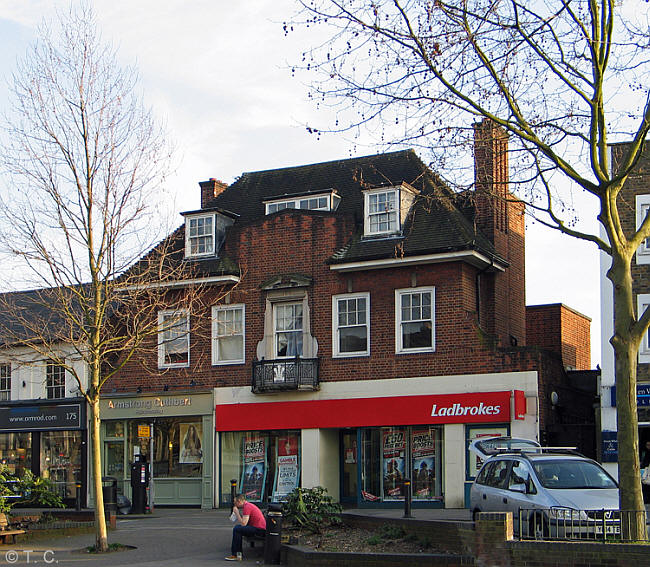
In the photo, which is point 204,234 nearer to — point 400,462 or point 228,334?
point 228,334

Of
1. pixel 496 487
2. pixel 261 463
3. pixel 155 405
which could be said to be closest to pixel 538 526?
pixel 496 487

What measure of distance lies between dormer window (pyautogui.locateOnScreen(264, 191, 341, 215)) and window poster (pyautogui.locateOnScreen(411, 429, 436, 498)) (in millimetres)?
7430

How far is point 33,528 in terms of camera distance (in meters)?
20.7

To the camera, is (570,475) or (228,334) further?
(228,334)

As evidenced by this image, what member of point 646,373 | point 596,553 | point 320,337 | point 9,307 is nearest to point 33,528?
point 9,307

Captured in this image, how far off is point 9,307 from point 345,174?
44.3ft

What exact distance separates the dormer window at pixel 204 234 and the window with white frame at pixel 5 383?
896 cm

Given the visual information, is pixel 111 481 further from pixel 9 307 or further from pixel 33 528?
pixel 9 307

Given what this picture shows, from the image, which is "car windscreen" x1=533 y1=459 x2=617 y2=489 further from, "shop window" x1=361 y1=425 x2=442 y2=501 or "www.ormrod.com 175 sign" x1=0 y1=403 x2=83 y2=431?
"www.ormrod.com 175 sign" x1=0 y1=403 x2=83 y2=431

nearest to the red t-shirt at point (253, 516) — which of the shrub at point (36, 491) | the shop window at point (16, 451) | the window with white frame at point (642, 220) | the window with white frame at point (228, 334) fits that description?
the shrub at point (36, 491)

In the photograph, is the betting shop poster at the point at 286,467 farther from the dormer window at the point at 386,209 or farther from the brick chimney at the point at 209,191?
the brick chimney at the point at 209,191

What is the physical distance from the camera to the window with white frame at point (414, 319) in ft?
87.2

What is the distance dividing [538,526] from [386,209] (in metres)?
14.7

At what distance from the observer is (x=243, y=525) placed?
1738 cm
